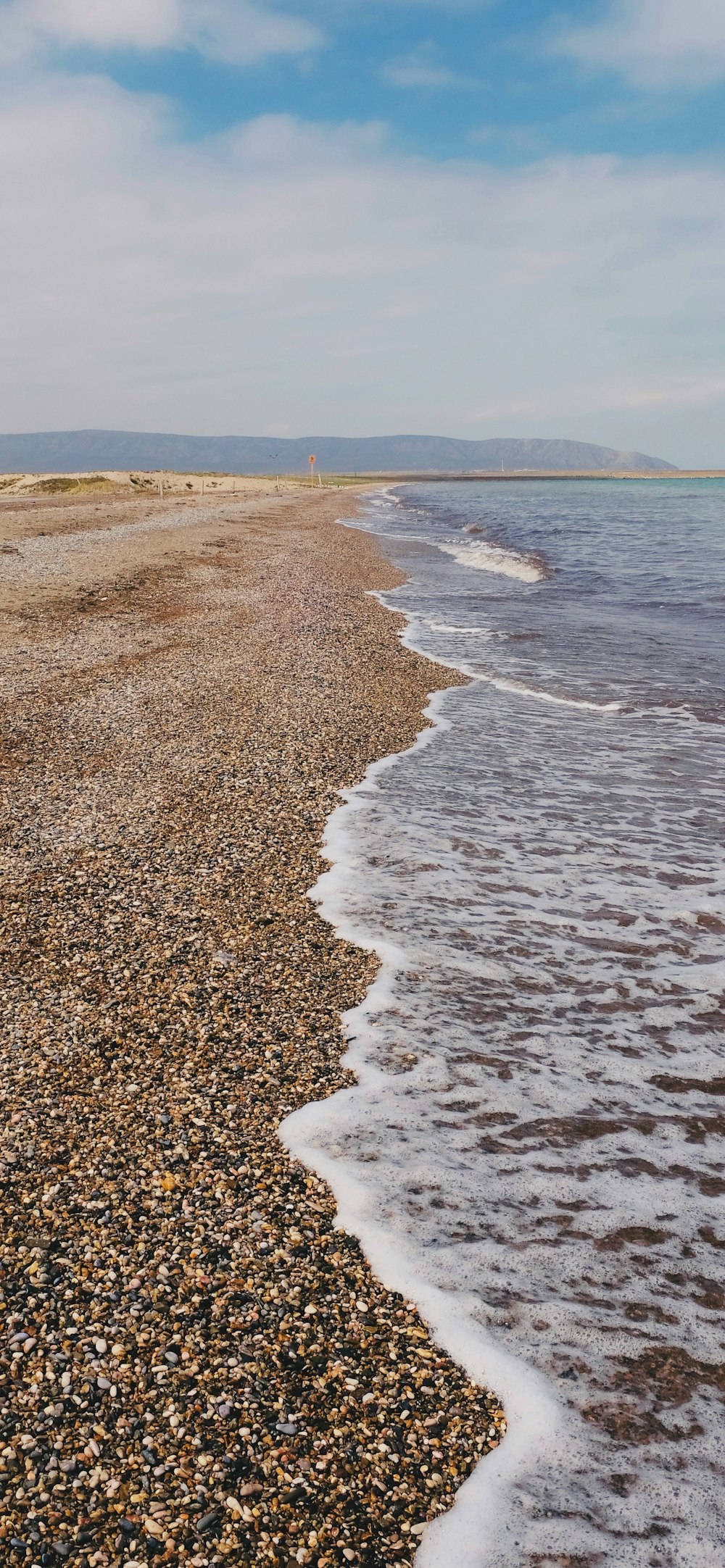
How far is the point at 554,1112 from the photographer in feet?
16.0

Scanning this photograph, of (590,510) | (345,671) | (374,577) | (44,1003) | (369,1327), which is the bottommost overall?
(369,1327)

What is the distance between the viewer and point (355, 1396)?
3.05 meters

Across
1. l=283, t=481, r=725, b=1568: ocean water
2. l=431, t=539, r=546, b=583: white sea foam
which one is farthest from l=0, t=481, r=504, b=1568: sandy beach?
l=431, t=539, r=546, b=583: white sea foam

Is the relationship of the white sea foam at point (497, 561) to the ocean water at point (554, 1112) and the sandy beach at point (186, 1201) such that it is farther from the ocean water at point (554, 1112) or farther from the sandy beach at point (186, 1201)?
the sandy beach at point (186, 1201)

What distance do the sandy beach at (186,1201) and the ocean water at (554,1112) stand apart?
23 cm

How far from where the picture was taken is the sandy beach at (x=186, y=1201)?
2725 mm

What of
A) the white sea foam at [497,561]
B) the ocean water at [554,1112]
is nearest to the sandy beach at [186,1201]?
the ocean water at [554,1112]

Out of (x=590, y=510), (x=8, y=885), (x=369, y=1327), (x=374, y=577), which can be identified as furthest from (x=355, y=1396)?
(x=590, y=510)

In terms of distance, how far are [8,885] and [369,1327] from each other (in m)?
4.72

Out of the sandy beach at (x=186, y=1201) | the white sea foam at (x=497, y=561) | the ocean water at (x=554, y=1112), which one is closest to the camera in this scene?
the sandy beach at (x=186, y=1201)

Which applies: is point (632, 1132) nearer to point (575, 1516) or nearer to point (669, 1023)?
point (669, 1023)

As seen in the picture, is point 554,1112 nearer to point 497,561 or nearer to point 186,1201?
point 186,1201

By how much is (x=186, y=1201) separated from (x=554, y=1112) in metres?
2.18

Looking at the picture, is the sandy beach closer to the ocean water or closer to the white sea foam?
the ocean water
